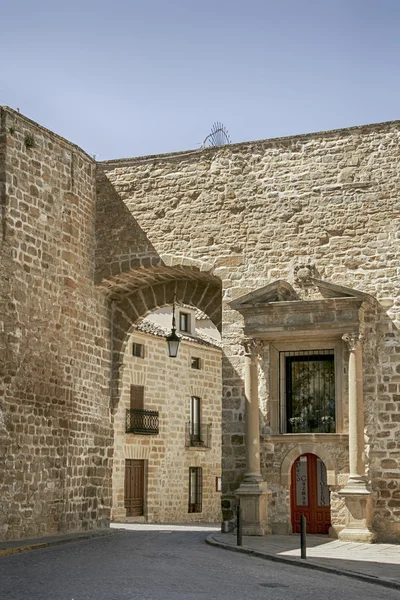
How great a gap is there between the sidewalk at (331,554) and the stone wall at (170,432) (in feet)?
27.8

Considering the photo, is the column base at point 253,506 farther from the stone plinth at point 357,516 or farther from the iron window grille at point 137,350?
the iron window grille at point 137,350

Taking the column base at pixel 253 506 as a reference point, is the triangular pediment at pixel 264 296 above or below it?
above

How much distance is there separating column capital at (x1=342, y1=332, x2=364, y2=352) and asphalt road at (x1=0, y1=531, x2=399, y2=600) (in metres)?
4.01

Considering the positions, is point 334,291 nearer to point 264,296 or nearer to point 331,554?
point 264,296

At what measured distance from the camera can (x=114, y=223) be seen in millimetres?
17641

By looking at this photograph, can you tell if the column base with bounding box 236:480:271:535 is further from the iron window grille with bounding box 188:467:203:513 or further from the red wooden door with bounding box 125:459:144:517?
the iron window grille with bounding box 188:467:203:513

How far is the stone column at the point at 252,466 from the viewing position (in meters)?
15.3

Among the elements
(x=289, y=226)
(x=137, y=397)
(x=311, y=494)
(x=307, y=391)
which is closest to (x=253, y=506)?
(x=311, y=494)

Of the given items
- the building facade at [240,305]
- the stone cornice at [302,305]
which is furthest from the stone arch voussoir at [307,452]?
the stone cornice at [302,305]

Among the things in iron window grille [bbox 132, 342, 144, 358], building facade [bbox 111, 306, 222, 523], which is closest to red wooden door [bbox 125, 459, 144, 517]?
building facade [bbox 111, 306, 222, 523]

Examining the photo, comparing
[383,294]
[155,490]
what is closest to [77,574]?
[383,294]

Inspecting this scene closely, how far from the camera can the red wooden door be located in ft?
77.7

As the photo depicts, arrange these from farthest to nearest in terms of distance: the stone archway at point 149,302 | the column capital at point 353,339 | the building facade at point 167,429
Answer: the building facade at point 167,429, the stone archway at point 149,302, the column capital at point 353,339

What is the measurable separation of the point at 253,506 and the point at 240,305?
3287mm
